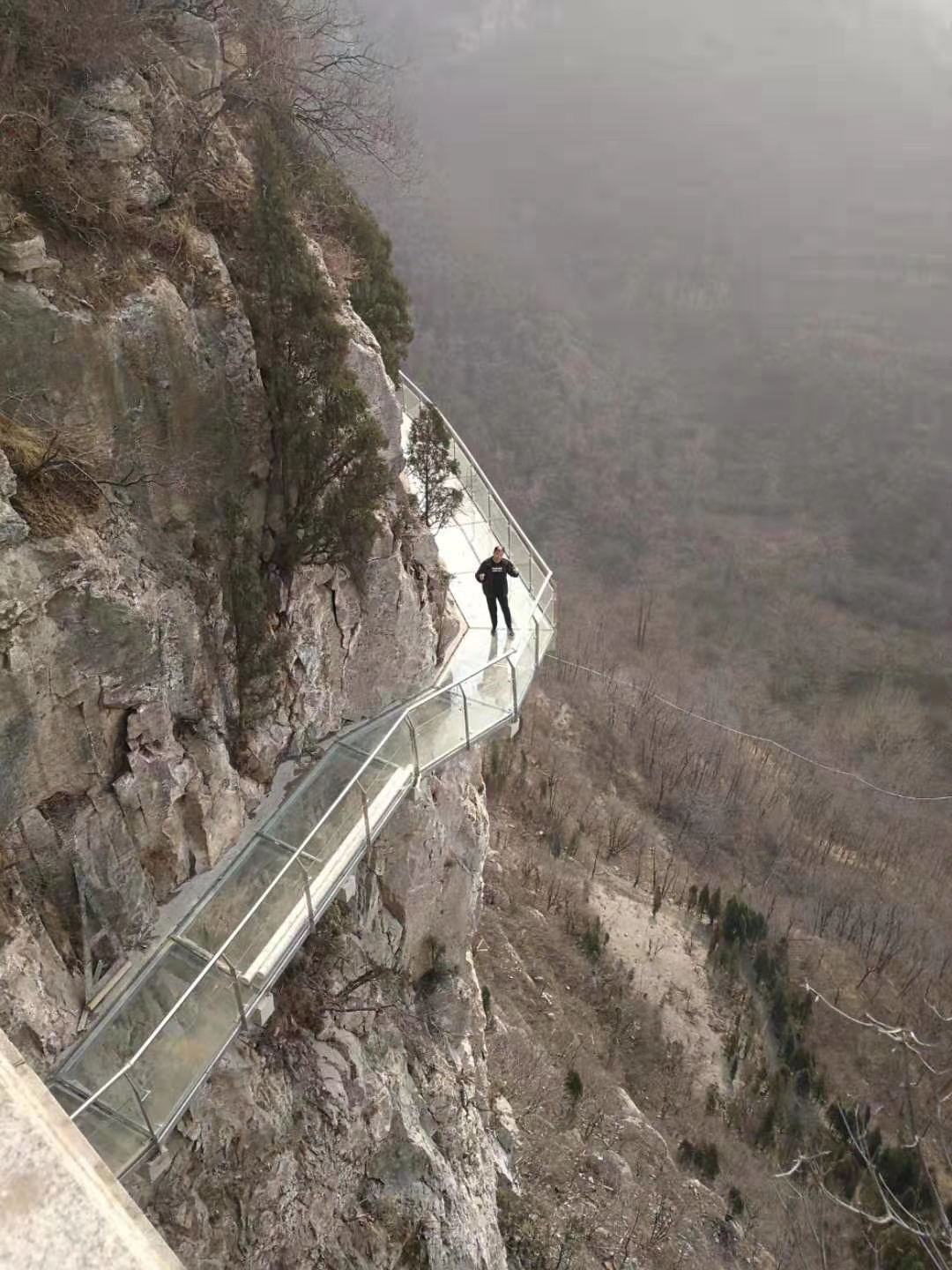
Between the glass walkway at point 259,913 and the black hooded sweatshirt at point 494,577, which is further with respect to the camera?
the black hooded sweatshirt at point 494,577

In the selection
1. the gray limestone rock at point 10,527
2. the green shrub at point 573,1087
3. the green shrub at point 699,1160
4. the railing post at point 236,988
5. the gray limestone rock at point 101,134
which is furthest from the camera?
the green shrub at point 699,1160

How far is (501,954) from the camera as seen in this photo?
68.8 feet

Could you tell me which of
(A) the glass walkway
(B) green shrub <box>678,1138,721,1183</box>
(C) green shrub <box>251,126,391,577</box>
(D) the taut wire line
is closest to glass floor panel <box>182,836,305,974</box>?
(A) the glass walkway

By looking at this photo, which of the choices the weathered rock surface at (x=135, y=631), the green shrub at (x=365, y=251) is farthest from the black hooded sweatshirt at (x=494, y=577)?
the green shrub at (x=365, y=251)

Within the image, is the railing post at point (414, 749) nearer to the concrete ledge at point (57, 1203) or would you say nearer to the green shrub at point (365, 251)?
the green shrub at point (365, 251)

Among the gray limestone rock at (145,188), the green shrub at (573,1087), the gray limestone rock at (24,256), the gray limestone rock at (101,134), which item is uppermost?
the gray limestone rock at (101,134)

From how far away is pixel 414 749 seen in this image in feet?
27.5

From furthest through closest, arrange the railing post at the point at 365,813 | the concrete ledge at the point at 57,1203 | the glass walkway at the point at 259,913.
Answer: the railing post at the point at 365,813, the glass walkway at the point at 259,913, the concrete ledge at the point at 57,1203

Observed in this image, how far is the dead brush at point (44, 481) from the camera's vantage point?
18.2 ft

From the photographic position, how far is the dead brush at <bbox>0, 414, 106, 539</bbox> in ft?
18.2

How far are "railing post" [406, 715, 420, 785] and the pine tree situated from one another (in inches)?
123

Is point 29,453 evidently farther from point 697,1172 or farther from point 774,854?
point 774,854

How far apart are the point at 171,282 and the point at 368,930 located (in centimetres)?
707

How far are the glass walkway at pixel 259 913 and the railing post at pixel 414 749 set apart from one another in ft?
0.05
